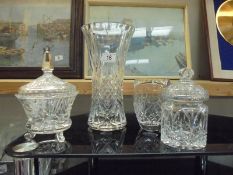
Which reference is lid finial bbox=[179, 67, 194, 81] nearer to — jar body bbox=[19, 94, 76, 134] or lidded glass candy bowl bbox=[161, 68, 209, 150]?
lidded glass candy bowl bbox=[161, 68, 209, 150]

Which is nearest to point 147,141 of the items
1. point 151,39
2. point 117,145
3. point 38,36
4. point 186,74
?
point 117,145

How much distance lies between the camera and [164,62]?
3.46 ft

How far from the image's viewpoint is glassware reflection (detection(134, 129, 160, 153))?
0.63m

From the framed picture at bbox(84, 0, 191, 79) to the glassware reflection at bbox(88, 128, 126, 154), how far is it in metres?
0.33

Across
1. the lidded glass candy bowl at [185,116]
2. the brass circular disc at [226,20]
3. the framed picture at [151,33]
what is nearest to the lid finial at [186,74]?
the lidded glass candy bowl at [185,116]

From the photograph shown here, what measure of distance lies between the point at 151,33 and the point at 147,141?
0.51m

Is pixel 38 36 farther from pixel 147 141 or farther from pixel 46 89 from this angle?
pixel 147 141

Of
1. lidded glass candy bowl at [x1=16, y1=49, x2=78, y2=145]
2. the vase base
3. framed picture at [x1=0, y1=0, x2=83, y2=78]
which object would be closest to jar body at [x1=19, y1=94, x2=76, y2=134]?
lidded glass candy bowl at [x1=16, y1=49, x2=78, y2=145]

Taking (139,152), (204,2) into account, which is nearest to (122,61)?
(139,152)

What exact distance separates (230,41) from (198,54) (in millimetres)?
134

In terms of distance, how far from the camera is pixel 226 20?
108cm

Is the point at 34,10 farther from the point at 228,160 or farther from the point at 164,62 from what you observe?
the point at 228,160

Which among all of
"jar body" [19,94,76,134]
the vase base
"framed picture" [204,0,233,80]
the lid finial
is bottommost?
the vase base

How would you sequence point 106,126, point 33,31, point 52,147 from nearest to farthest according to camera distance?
point 52,147
point 106,126
point 33,31
